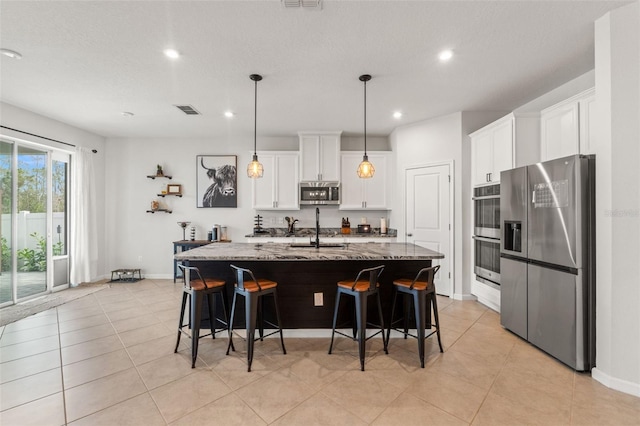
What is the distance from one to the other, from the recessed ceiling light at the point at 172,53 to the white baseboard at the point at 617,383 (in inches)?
177

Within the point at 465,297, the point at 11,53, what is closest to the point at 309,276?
the point at 465,297

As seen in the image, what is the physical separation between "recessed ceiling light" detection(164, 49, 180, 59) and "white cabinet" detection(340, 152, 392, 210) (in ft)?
10.6

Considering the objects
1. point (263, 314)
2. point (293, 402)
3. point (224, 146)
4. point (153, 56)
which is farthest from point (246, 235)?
point (293, 402)

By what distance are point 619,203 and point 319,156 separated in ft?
13.2

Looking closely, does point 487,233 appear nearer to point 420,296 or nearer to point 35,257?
point 420,296

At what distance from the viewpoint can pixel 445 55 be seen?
107 inches

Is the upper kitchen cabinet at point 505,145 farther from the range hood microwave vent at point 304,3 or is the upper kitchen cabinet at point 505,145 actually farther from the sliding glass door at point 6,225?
the sliding glass door at point 6,225

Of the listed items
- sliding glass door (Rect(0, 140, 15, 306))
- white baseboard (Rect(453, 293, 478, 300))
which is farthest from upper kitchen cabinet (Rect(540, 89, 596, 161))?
sliding glass door (Rect(0, 140, 15, 306))

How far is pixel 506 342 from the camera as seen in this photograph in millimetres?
2891

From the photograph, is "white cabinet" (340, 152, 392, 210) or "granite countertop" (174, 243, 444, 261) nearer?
"granite countertop" (174, 243, 444, 261)

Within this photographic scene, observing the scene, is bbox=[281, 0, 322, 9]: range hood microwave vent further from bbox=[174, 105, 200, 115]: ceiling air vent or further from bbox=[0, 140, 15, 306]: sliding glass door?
bbox=[0, 140, 15, 306]: sliding glass door

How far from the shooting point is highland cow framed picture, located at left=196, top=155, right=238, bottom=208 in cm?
569

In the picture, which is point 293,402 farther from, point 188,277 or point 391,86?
point 391,86

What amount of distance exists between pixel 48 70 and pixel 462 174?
5.27m
